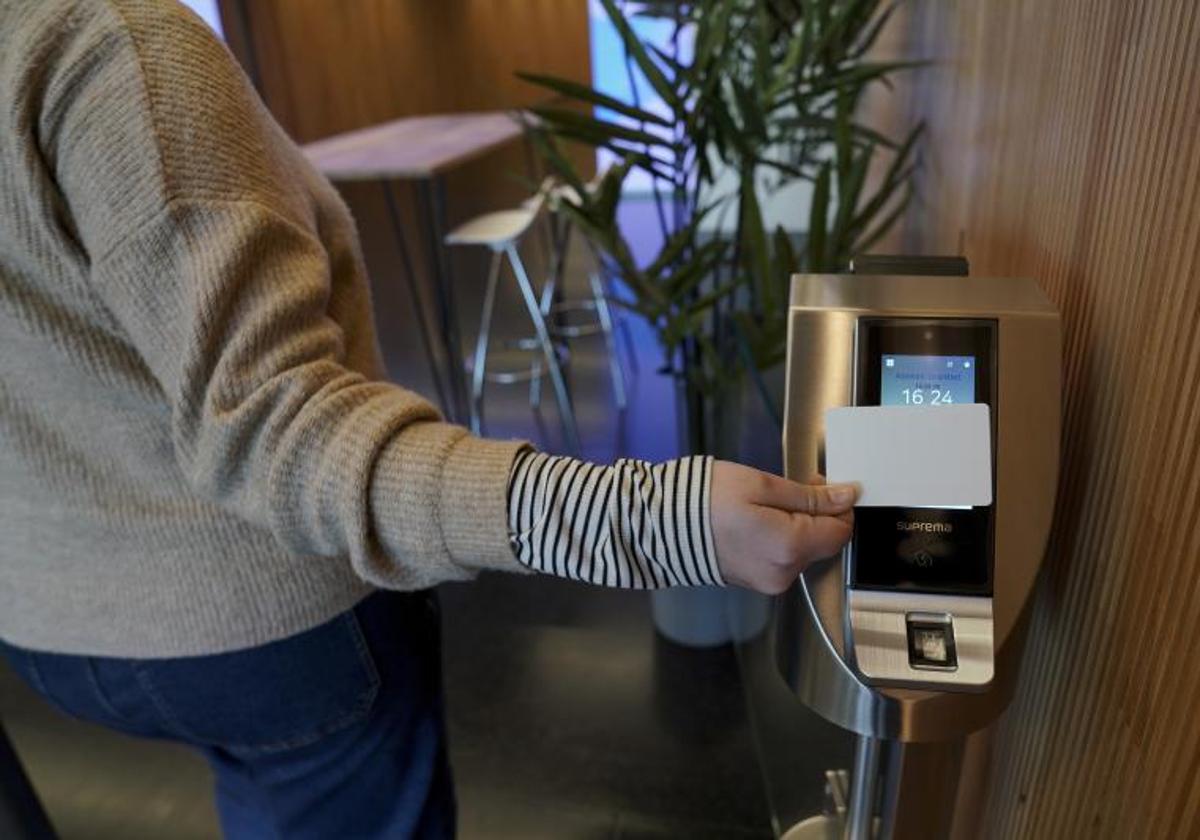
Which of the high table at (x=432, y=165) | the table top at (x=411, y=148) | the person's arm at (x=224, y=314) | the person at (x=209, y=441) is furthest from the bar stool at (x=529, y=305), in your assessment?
the person's arm at (x=224, y=314)

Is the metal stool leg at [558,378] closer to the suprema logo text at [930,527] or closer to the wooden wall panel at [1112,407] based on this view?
the wooden wall panel at [1112,407]

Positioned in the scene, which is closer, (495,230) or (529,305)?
(495,230)

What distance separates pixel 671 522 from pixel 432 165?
212cm

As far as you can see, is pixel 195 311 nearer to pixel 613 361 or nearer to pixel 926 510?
pixel 926 510

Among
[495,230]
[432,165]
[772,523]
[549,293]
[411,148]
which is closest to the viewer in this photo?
[772,523]

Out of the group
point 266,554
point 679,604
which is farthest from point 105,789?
point 266,554

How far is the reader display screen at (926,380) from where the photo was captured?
1.97 ft

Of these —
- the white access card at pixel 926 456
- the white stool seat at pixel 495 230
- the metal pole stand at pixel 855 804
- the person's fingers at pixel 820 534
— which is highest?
the white access card at pixel 926 456

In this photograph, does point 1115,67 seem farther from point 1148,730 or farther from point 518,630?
point 518,630

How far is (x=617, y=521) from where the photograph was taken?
0.59 m

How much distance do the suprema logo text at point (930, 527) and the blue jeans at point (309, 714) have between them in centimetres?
50

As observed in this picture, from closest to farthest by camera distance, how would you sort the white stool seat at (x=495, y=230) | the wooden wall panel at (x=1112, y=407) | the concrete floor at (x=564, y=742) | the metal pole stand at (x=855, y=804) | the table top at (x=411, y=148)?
the wooden wall panel at (x=1112, y=407) < the metal pole stand at (x=855, y=804) < the concrete floor at (x=564, y=742) < the table top at (x=411, y=148) < the white stool seat at (x=495, y=230)

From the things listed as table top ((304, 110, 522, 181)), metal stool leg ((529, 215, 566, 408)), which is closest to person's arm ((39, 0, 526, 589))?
table top ((304, 110, 522, 181))

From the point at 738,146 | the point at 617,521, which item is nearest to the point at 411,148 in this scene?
the point at 738,146
